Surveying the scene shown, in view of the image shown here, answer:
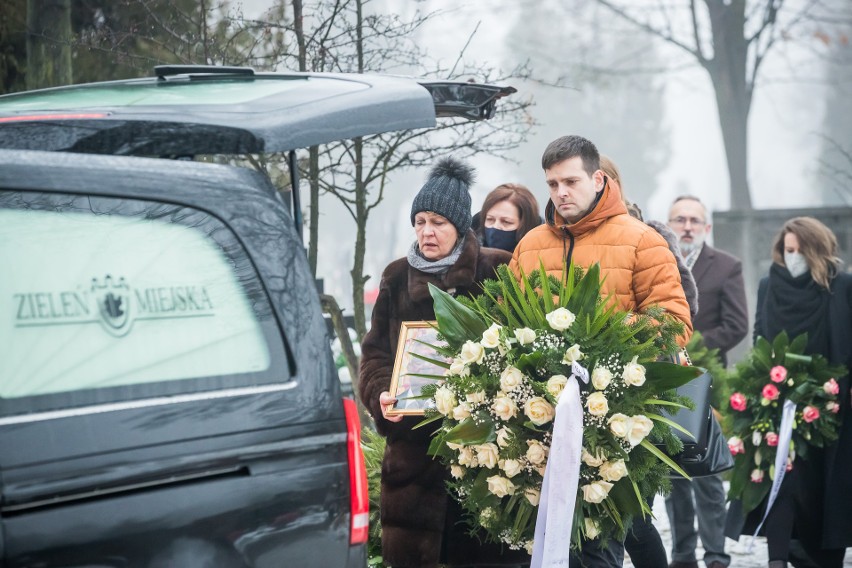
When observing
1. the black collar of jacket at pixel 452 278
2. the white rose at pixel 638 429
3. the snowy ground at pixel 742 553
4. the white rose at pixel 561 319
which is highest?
the black collar of jacket at pixel 452 278

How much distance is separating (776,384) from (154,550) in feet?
17.3

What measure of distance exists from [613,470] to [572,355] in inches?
16.7

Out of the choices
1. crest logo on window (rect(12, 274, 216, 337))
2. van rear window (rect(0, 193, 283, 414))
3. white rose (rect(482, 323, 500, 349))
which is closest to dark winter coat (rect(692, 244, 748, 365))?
white rose (rect(482, 323, 500, 349))

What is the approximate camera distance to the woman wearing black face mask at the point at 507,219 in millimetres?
6121

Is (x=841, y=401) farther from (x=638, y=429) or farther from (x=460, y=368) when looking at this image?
(x=460, y=368)

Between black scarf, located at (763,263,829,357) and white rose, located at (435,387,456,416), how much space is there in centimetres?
366

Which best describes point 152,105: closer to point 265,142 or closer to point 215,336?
point 265,142

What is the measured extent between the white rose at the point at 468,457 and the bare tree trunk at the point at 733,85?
16.1 metres

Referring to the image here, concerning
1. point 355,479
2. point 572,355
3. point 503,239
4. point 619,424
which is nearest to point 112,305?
point 355,479

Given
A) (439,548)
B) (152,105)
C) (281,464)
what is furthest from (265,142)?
(439,548)

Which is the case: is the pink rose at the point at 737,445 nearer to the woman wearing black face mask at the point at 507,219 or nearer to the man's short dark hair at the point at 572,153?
the woman wearing black face mask at the point at 507,219

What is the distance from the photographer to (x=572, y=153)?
493 centimetres

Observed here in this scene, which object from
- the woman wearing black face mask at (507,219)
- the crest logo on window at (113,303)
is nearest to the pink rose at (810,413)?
the woman wearing black face mask at (507,219)

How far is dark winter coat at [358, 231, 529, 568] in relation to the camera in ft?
17.1
